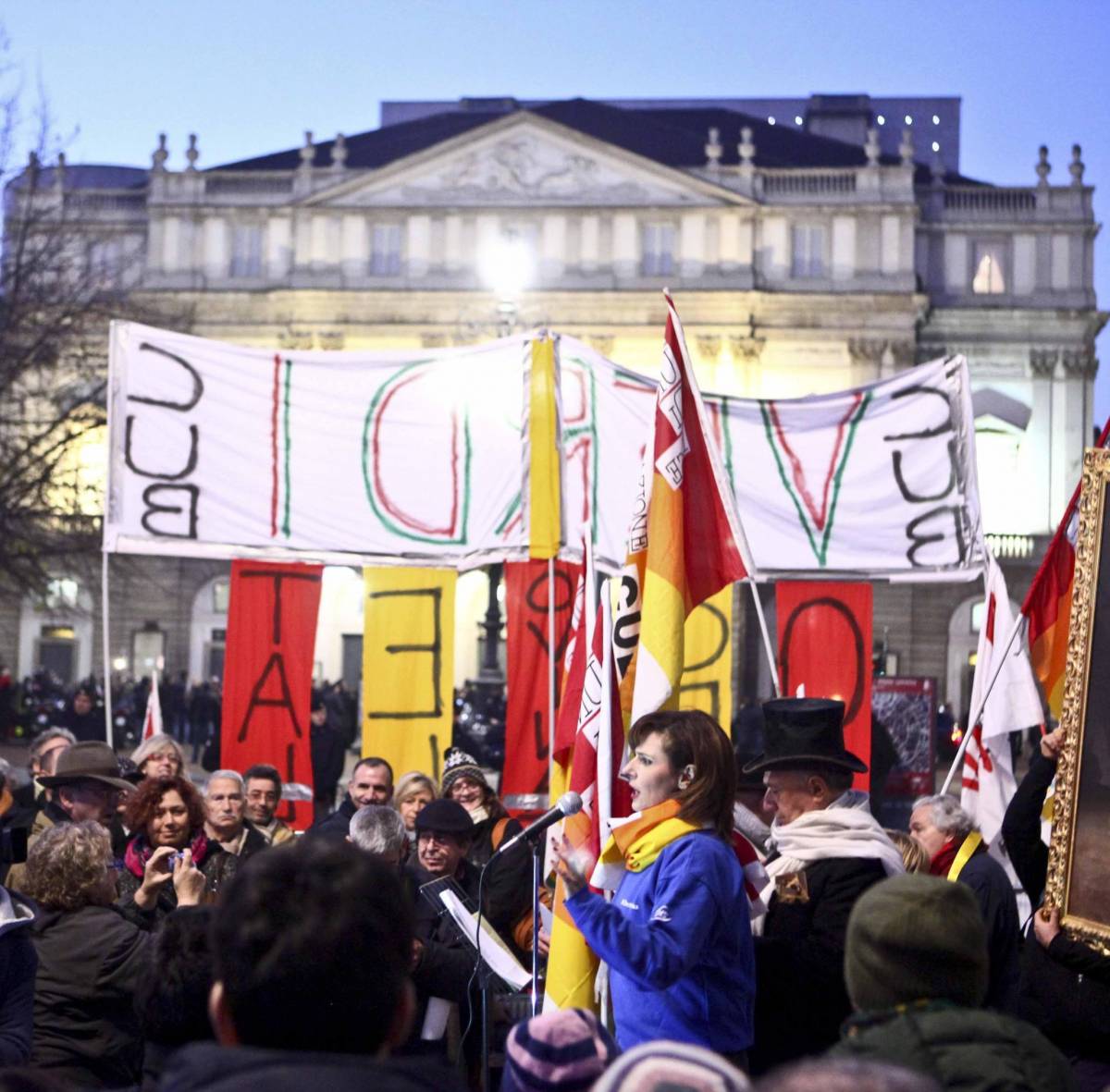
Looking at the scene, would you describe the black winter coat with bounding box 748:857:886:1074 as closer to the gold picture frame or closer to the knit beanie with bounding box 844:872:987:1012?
the gold picture frame

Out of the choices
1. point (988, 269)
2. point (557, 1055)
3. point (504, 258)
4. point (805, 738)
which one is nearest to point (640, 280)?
point (504, 258)

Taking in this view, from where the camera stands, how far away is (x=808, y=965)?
186 inches

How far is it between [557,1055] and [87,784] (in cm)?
402

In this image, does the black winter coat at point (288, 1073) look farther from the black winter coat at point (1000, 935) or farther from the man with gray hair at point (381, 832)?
the man with gray hair at point (381, 832)

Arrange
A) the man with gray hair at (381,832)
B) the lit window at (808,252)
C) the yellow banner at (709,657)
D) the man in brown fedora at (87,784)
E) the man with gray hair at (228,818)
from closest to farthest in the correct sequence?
the man with gray hair at (381,832) < the man in brown fedora at (87,784) < the man with gray hair at (228,818) < the yellow banner at (709,657) < the lit window at (808,252)

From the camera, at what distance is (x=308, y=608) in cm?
1020

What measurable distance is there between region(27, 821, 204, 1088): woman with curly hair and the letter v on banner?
1.64m

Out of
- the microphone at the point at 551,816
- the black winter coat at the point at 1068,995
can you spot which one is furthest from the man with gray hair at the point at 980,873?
the microphone at the point at 551,816

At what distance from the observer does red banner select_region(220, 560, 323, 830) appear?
9.94m

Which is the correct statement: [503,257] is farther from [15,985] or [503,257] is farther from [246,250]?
[15,985]

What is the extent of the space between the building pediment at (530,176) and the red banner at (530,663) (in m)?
42.8

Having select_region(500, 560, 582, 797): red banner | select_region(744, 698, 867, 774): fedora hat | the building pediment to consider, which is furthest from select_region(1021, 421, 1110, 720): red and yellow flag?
the building pediment

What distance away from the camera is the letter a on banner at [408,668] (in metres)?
9.94

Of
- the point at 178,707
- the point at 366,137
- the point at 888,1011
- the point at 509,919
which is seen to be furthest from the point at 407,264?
the point at 888,1011
